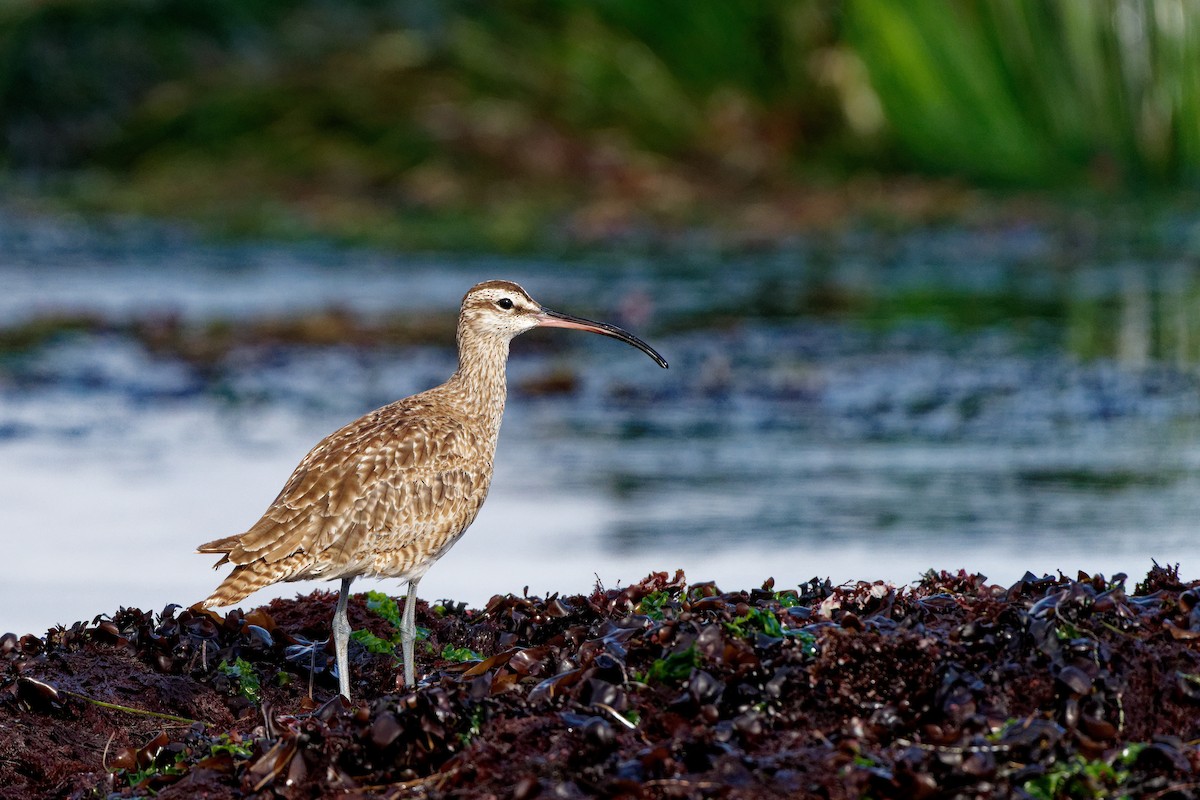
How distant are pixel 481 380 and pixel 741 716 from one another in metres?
2.68

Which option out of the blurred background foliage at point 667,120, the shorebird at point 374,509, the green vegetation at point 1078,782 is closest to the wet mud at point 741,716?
the green vegetation at point 1078,782

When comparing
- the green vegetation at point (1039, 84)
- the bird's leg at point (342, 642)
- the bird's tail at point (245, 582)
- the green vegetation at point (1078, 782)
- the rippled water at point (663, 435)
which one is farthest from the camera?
the green vegetation at point (1039, 84)

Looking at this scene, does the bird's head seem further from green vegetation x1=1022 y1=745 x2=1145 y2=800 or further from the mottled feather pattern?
green vegetation x1=1022 y1=745 x2=1145 y2=800

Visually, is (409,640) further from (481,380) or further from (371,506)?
(481,380)

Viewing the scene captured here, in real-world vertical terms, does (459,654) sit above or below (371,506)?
below

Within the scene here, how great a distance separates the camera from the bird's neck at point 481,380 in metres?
6.54

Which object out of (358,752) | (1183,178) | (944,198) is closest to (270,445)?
(358,752)

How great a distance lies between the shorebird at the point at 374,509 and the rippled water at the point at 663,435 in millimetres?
905

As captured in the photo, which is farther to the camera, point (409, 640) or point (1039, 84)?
point (1039, 84)

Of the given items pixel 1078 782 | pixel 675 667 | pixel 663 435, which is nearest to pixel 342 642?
pixel 675 667

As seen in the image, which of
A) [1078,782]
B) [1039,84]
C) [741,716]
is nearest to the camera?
[1078,782]

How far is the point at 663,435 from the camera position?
984 cm

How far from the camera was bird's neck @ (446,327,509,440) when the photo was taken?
6.54m

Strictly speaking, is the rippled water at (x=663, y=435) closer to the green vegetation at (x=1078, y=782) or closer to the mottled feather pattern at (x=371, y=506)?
the mottled feather pattern at (x=371, y=506)
